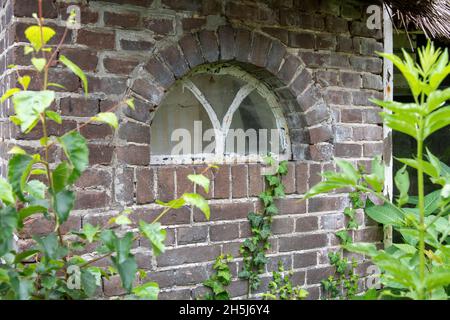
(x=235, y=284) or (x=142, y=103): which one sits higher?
(x=142, y=103)

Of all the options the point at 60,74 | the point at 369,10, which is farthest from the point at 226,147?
the point at 369,10

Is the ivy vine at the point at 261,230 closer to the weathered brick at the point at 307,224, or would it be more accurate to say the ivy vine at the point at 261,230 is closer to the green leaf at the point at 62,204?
the weathered brick at the point at 307,224

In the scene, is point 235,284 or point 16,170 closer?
point 16,170

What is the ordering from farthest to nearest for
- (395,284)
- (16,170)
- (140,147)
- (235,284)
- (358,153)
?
Result: 1. (358,153)
2. (235,284)
3. (140,147)
4. (395,284)
5. (16,170)

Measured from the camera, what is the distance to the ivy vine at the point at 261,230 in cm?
278

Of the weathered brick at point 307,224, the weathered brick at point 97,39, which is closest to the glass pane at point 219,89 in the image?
the weathered brick at point 97,39

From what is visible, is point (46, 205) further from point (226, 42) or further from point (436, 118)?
point (226, 42)

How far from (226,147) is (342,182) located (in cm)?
148

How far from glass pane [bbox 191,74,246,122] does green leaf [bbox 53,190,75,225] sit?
1454 mm

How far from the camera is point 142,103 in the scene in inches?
97.8

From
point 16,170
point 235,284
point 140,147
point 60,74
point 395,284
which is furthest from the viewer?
point 235,284

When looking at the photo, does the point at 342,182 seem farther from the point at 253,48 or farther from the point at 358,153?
the point at 358,153

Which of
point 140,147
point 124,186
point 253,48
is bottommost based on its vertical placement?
point 124,186

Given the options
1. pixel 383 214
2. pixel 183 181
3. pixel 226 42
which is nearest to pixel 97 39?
pixel 226 42
